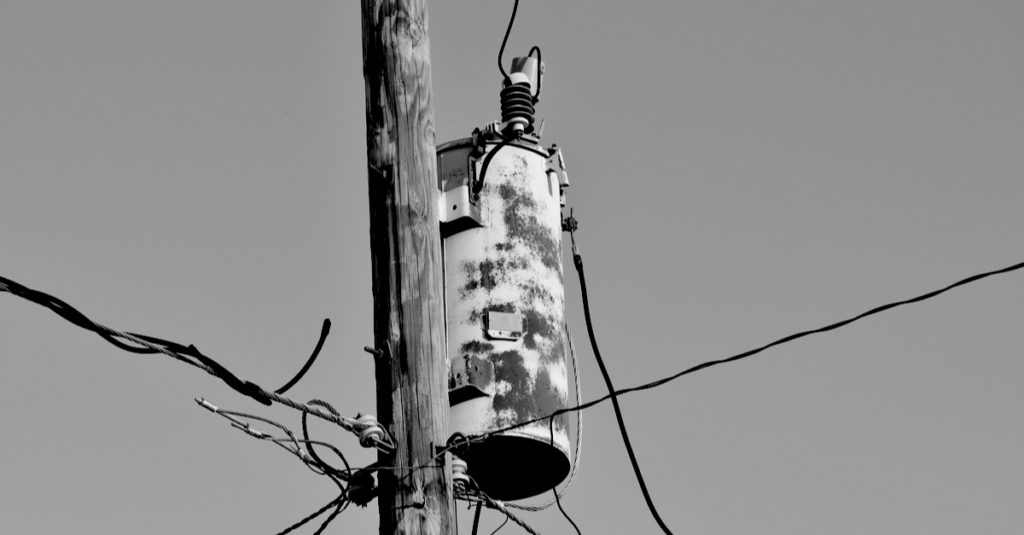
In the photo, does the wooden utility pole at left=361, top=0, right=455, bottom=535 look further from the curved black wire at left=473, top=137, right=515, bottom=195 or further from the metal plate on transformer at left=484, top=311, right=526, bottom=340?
the curved black wire at left=473, top=137, right=515, bottom=195

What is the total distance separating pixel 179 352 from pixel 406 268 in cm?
110

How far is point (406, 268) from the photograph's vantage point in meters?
6.86

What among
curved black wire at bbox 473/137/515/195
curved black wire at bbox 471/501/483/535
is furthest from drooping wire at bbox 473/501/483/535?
curved black wire at bbox 473/137/515/195

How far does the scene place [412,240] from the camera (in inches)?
272

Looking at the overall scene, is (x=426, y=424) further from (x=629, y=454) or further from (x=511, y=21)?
(x=511, y=21)

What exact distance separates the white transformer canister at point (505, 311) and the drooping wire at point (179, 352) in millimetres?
1677

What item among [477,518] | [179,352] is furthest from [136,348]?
[477,518]

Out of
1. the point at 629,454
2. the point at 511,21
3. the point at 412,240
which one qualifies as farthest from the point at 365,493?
the point at 511,21

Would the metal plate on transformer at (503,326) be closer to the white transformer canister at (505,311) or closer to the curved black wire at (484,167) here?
the white transformer canister at (505,311)

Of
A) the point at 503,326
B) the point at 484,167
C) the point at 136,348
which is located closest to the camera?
the point at 136,348

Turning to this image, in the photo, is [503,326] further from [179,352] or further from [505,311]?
[179,352]

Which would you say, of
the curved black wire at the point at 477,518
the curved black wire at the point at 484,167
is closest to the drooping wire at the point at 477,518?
the curved black wire at the point at 477,518

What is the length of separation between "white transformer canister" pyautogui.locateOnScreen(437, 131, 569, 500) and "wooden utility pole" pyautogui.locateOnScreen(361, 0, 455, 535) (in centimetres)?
151

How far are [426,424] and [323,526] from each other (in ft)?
2.70
